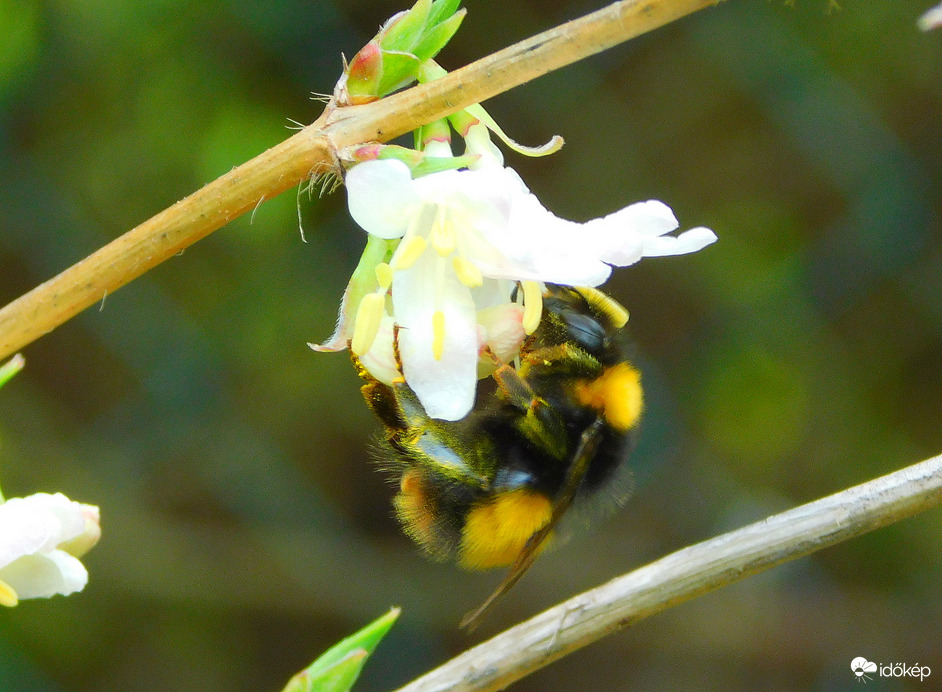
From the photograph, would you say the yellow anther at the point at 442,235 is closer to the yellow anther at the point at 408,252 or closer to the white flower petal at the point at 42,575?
the yellow anther at the point at 408,252

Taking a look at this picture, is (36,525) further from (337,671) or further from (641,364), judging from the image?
(641,364)

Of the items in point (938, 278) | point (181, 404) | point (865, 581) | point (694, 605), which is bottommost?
point (865, 581)

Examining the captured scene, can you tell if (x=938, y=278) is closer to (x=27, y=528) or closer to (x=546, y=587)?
(x=546, y=587)

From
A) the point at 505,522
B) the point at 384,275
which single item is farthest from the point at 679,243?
the point at 505,522

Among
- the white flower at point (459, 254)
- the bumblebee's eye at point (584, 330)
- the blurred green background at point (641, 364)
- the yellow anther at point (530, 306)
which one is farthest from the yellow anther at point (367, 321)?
the blurred green background at point (641, 364)

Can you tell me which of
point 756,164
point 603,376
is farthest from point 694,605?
point 603,376

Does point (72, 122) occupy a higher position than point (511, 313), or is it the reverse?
point (72, 122)

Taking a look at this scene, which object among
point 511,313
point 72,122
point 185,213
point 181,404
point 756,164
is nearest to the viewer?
point 185,213
